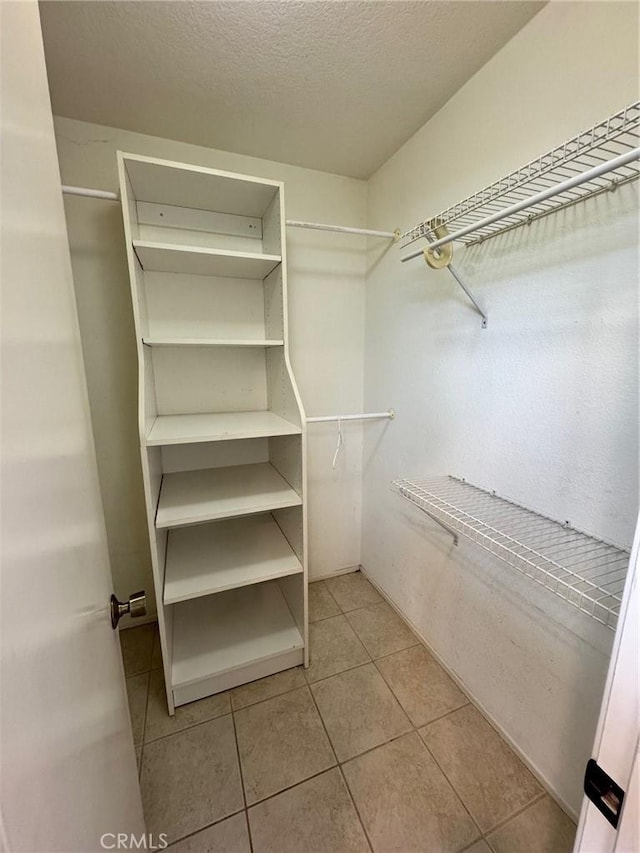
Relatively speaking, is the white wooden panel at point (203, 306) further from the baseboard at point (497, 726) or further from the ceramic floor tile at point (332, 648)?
the baseboard at point (497, 726)

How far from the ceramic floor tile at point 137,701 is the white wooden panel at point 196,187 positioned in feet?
6.78

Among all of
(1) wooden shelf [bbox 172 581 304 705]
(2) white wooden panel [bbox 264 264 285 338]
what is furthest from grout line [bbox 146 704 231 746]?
(2) white wooden panel [bbox 264 264 285 338]

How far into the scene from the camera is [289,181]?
178 centimetres

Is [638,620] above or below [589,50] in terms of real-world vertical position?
below

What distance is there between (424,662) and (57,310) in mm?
1949

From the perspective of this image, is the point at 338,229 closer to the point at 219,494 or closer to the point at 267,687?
the point at 219,494

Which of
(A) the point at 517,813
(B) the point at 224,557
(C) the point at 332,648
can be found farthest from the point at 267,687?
(A) the point at 517,813

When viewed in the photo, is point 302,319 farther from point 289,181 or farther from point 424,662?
point 424,662

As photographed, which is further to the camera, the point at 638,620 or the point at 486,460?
the point at 486,460

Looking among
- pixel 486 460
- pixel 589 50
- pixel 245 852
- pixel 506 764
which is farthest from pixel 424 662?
pixel 589 50

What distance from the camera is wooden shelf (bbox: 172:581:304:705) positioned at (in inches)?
57.6

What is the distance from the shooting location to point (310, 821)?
107 centimetres

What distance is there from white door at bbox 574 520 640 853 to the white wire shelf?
248 millimetres

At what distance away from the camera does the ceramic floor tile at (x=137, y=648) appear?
1.62 metres
